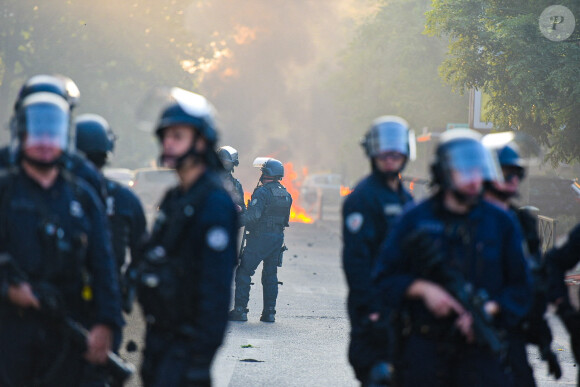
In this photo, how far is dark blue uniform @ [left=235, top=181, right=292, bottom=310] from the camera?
11.8 m

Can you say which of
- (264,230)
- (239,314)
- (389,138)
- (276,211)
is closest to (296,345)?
(239,314)

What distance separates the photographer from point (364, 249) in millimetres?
5305

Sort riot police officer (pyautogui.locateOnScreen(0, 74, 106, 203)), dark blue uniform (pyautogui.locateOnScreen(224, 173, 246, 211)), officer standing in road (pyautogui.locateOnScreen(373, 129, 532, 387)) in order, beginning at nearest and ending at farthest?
officer standing in road (pyautogui.locateOnScreen(373, 129, 532, 387))
riot police officer (pyautogui.locateOnScreen(0, 74, 106, 203))
dark blue uniform (pyautogui.locateOnScreen(224, 173, 246, 211))

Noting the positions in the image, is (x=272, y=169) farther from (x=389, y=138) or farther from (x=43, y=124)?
(x=43, y=124)

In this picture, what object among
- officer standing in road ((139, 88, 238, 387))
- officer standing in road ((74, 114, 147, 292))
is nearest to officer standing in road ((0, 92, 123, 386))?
officer standing in road ((139, 88, 238, 387))

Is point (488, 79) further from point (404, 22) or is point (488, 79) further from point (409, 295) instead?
point (404, 22)

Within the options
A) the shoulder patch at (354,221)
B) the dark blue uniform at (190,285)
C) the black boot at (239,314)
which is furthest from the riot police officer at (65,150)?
the black boot at (239,314)

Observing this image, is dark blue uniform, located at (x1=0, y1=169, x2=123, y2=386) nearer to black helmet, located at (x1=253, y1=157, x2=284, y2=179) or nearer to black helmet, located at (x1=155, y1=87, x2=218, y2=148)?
black helmet, located at (x1=155, y1=87, x2=218, y2=148)

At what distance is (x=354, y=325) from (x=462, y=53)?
1720 centimetres

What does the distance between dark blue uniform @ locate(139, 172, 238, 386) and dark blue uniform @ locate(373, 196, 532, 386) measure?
77cm

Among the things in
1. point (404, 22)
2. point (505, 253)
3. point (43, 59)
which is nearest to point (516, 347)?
point (505, 253)

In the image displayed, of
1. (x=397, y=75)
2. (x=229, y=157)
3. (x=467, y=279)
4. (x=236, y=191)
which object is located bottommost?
(x=467, y=279)

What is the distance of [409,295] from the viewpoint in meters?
4.23

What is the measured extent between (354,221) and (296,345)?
4.73 meters
